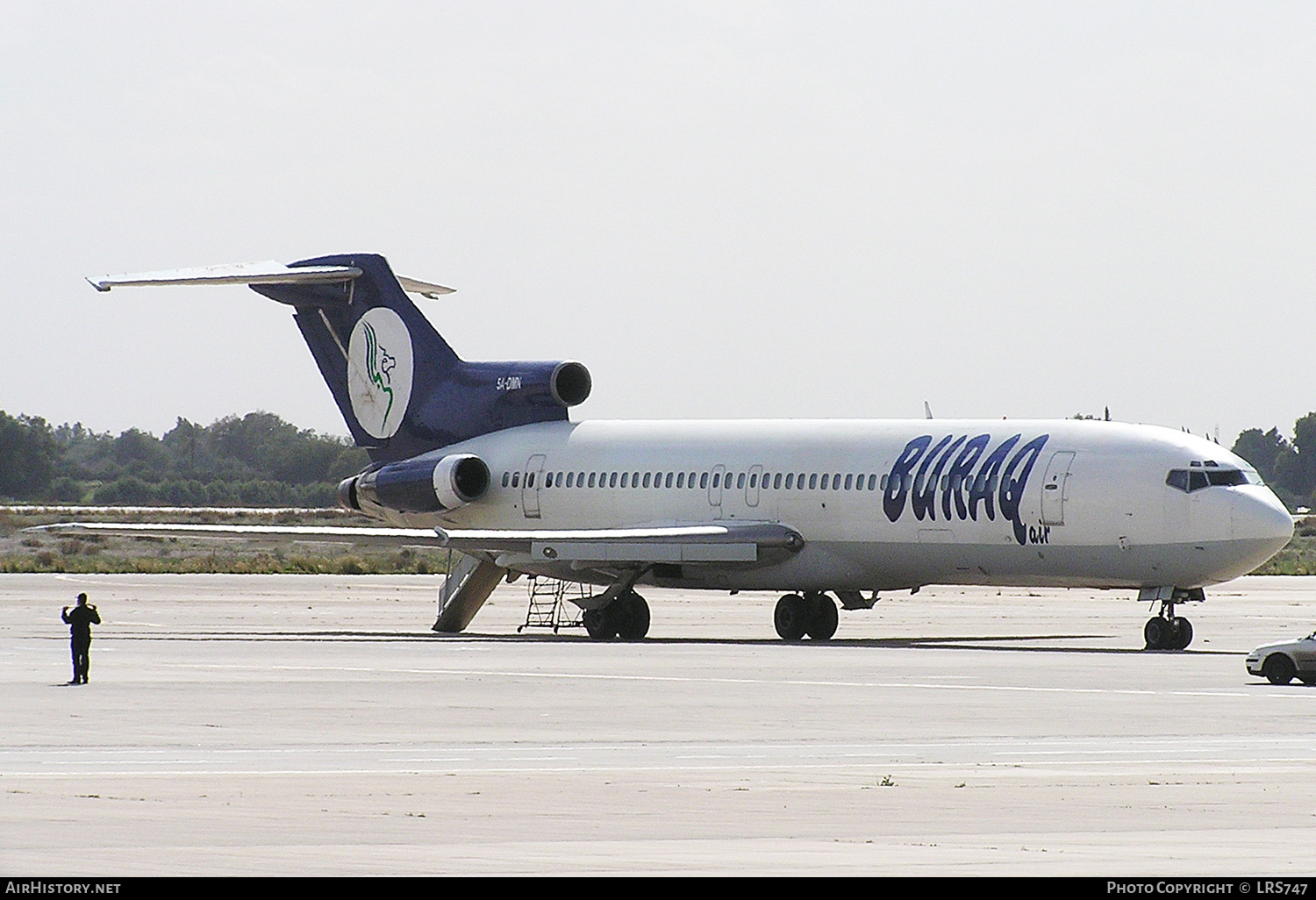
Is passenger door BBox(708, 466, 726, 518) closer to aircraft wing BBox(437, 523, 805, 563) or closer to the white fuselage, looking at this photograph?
the white fuselage

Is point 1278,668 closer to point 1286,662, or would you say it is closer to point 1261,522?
point 1286,662

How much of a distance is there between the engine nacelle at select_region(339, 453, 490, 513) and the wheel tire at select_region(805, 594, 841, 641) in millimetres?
8303

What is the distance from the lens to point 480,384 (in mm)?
53000

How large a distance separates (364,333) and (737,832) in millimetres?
39182

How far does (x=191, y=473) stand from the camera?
174125 millimetres

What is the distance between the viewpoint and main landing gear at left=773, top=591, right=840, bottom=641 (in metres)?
46.5

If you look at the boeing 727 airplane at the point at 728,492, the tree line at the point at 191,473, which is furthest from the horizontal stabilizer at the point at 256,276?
the tree line at the point at 191,473

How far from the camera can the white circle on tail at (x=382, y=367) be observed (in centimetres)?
5350

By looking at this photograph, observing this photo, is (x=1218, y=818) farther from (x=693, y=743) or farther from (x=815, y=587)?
(x=815, y=587)

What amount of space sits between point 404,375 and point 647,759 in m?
33.3

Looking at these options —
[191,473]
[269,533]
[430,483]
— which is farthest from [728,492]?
[191,473]

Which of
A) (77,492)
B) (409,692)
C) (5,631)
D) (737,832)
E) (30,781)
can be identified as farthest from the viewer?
(77,492)

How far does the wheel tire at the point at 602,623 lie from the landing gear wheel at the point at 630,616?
5cm

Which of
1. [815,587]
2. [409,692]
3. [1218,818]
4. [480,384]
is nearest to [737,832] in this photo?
[1218,818]
